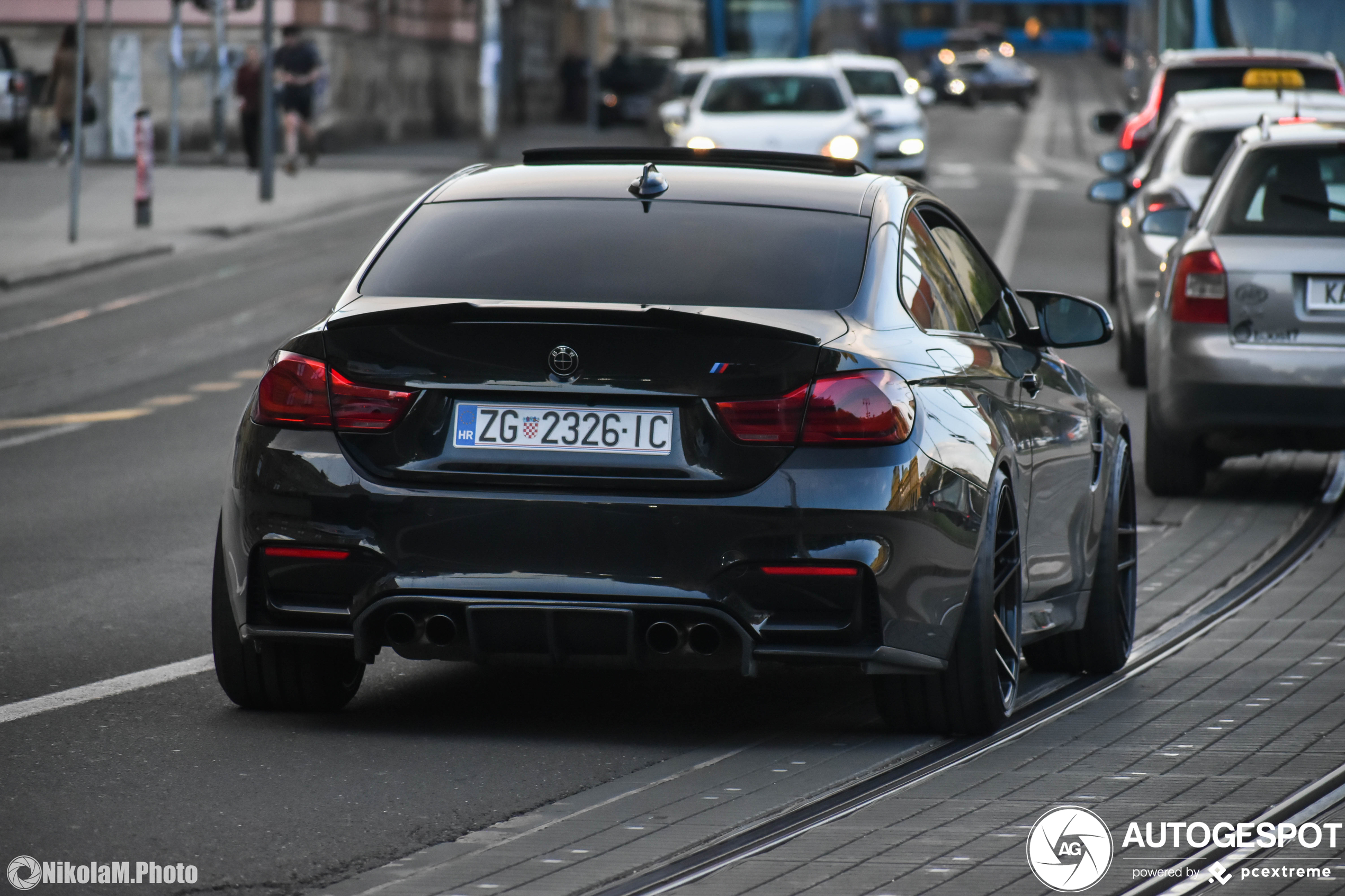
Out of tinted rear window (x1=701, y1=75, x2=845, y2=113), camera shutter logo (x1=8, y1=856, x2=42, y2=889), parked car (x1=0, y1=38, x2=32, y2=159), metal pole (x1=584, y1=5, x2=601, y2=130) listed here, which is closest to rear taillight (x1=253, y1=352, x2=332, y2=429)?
camera shutter logo (x1=8, y1=856, x2=42, y2=889)

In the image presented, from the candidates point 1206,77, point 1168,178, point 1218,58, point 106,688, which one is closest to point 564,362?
point 106,688

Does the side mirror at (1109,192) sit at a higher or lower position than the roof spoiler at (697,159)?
lower

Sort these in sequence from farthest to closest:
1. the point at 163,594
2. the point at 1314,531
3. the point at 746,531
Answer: the point at 1314,531
the point at 163,594
the point at 746,531

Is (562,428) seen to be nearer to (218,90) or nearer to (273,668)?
(273,668)

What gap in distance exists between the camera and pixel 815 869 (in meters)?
4.93

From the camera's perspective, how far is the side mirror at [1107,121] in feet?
74.7

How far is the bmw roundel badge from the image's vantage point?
19.1 feet

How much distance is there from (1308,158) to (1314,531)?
1.83 meters

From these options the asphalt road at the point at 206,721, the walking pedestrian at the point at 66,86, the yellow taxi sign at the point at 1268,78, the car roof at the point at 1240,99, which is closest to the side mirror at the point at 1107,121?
the yellow taxi sign at the point at 1268,78

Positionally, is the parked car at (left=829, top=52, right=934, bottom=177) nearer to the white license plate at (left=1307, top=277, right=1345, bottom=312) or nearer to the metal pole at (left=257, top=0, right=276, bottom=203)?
the metal pole at (left=257, top=0, right=276, bottom=203)

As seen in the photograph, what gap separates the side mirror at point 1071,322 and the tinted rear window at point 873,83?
29.5 metres

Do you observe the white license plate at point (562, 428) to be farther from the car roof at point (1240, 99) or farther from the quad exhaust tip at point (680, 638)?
the car roof at point (1240, 99)

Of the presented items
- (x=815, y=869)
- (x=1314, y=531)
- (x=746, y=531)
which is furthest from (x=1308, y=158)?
(x=815, y=869)

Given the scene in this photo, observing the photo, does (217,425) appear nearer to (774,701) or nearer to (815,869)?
(774,701)
